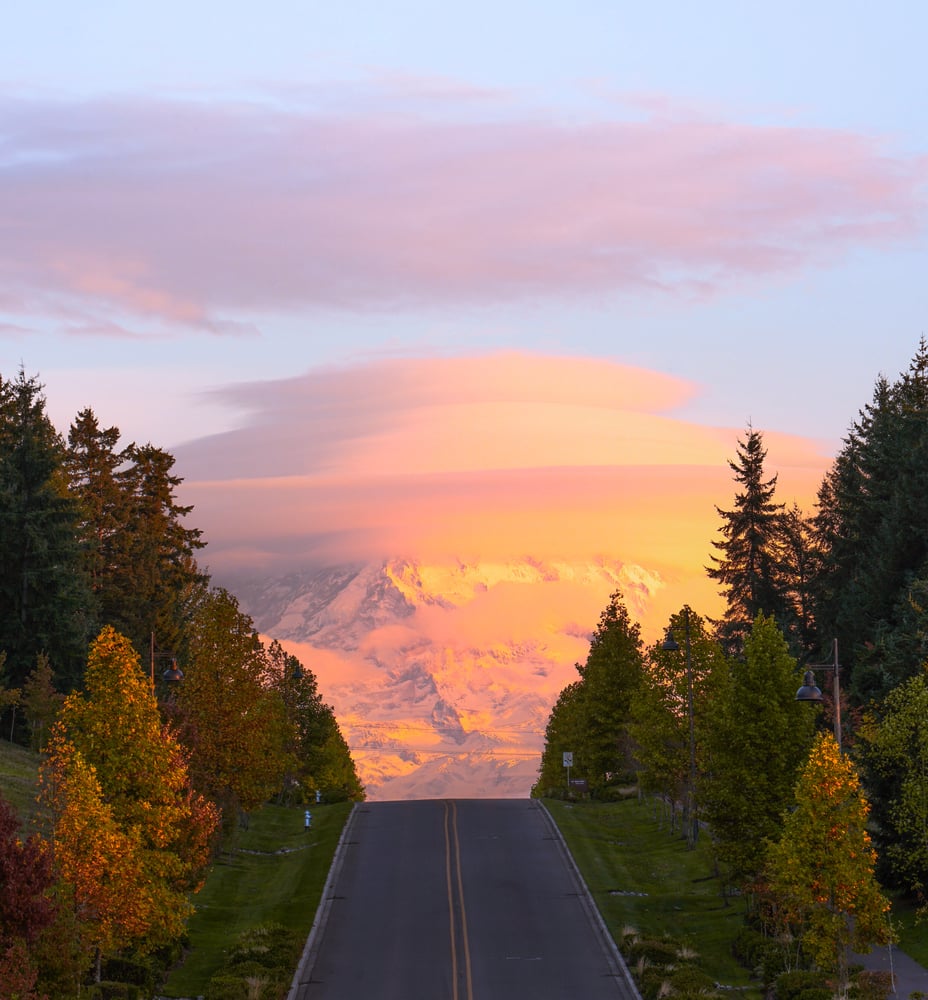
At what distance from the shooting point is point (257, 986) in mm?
45406

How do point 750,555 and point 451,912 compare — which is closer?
point 451,912

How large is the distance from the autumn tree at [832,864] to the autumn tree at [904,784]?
414 centimetres

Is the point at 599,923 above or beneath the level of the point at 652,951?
beneath

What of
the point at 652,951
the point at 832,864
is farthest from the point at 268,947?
the point at 832,864

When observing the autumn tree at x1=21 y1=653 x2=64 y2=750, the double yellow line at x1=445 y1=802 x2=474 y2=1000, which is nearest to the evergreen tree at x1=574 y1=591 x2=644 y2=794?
the double yellow line at x1=445 y1=802 x2=474 y2=1000

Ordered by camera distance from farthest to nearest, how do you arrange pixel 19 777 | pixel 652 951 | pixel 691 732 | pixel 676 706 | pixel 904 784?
pixel 676 706, pixel 19 777, pixel 691 732, pixel 652 951, pixel 904 784

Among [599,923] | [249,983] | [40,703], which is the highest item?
[40,703]

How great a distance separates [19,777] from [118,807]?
29.8 m

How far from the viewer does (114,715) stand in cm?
4744

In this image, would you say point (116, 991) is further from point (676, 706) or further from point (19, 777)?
point (676, 706)

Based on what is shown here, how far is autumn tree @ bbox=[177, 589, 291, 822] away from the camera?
68.2 metres

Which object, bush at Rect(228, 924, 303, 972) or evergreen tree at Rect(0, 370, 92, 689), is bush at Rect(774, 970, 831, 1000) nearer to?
bush at Rect(228, 924, 303, 972)

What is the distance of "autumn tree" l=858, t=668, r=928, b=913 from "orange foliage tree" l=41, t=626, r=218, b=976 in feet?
78.8

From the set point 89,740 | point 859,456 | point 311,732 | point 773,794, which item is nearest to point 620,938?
point 773,794
